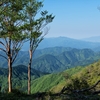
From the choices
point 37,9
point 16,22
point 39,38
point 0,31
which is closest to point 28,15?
point 37,9

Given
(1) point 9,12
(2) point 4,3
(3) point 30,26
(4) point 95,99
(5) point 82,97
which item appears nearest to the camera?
(5) point 82,97

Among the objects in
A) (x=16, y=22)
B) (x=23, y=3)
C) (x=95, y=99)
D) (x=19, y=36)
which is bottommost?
(x=95, y=99)

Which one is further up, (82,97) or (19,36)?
(19,36)

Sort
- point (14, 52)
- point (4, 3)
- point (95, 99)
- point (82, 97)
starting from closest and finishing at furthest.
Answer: point (82, 97) < point (95, 99) < point (4, 3) < point (14, 52)

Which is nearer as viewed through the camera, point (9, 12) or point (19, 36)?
point (9, 12)

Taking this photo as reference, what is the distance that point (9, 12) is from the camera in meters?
20.6

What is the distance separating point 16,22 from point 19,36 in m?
1.58

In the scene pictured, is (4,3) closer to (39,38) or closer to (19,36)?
(19,36)

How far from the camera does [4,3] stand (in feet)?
57.3

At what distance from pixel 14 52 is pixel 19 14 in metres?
4.41

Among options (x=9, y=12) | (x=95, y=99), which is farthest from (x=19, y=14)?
(x=95, y=99)

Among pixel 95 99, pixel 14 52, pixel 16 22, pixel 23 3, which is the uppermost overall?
pixel 23 3

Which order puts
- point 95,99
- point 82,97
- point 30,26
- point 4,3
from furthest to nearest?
point 30,26 → point 4,3 → point 95,99 → point 82,97

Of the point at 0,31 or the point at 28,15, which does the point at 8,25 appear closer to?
the point at 0,31
